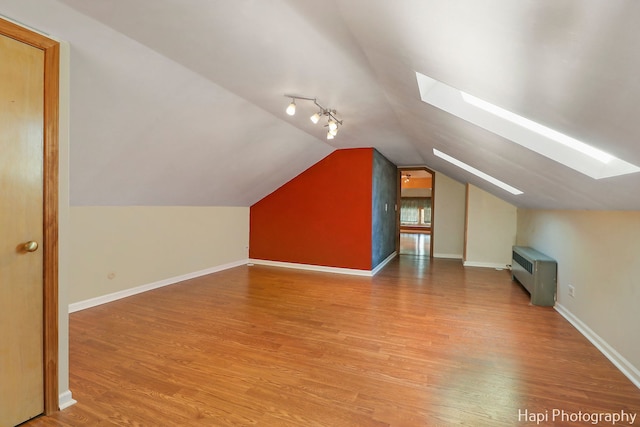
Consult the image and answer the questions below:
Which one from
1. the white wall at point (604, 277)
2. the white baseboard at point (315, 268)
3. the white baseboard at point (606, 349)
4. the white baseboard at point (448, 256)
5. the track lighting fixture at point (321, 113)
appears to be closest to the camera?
the white baseboard at point (606, 349)

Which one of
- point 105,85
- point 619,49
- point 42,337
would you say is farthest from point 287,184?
point 619,49

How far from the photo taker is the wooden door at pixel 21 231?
1.57 metres

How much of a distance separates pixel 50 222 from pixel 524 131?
3.02m

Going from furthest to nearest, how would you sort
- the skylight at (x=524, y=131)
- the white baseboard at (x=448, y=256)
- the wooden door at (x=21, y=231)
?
the white baseboard at (x=448, y=256) → the skylight at (x=524, y=131) → the wooden door at (x=21, y=231)

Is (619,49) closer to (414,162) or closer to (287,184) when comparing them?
(287,184)

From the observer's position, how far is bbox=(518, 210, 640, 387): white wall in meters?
2.25

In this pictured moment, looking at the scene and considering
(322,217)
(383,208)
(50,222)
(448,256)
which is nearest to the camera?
(50,222)

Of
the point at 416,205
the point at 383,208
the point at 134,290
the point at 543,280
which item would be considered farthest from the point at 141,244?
the point at 416,205

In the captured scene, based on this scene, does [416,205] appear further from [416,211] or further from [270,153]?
[270,153]

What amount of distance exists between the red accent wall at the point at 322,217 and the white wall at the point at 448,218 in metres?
2.89

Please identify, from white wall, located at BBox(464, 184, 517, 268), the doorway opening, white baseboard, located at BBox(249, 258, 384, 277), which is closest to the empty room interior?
white baseboard, located at BBox(249, 258, 384, 277)

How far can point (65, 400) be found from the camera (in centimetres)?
181

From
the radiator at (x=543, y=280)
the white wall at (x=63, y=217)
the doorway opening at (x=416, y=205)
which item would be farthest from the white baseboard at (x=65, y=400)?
the doorway opening at (x=416, y=205)

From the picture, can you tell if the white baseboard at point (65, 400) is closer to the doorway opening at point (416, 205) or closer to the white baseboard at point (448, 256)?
the white baseboard at point (448, 256)
